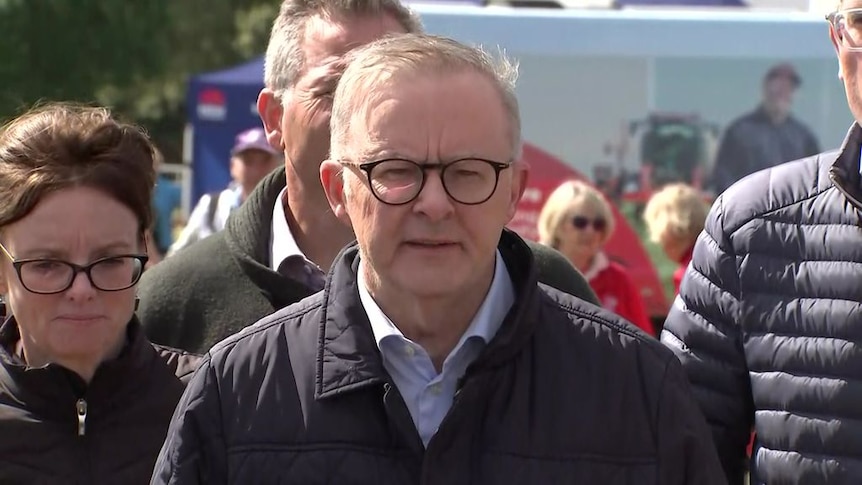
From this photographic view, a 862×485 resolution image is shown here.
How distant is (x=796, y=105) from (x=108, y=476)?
768 centimetres

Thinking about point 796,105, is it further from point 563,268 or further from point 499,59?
point 499,59

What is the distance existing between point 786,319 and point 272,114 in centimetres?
143

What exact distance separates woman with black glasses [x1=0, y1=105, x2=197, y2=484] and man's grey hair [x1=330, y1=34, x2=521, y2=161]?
2.45 ft

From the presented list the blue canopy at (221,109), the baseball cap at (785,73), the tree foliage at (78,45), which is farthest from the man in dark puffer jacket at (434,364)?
the tree foliage at (78,45)

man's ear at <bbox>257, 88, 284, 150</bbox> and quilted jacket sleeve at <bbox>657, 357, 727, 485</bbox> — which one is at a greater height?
man's ear at <bbox>257, 88, 284, 150</bbox>

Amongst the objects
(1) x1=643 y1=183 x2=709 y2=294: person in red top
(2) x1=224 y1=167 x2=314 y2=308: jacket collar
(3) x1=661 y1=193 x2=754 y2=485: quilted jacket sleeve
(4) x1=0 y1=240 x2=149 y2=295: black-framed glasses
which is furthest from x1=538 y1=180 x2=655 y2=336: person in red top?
(4) x1=0 y1=240 x2=149 y2=295: black-framed glasses

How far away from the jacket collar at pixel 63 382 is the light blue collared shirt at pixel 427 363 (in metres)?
0.80

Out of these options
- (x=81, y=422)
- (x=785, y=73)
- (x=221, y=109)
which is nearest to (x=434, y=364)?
(x=81, y=422)

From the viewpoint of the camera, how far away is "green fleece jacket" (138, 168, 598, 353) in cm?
330

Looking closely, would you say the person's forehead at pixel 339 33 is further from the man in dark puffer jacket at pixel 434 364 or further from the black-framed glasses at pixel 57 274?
the man in dark puffer jacket at pixel 434 364

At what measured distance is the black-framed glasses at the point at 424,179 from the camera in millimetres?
2211

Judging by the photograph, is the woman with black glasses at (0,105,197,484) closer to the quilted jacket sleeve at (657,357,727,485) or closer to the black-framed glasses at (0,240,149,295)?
the black-framed glasses at (0,240,149,295)

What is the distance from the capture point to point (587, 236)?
307 inches

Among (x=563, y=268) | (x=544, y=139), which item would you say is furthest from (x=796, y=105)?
(x=563, y=268)
